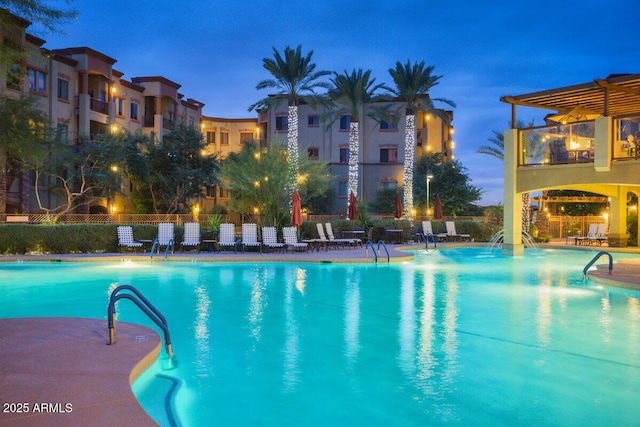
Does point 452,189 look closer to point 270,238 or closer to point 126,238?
point 270,238

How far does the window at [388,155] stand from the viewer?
45.3 metres

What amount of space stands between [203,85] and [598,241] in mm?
60796

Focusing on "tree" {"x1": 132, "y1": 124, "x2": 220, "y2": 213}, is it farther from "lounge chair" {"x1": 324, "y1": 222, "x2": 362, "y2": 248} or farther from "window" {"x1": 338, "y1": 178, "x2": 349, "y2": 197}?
"lounge chair" {"x1": 324, "y1": 222, "x2": 362, "y2": 248}

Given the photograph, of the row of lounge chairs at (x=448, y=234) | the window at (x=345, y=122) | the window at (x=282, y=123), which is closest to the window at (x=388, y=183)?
the window at (x=345, y=122)

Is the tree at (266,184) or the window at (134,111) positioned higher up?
the window at (134,111)

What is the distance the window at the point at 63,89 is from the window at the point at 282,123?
652 inches

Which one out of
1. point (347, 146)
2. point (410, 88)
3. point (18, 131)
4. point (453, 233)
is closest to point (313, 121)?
point (347, 146)

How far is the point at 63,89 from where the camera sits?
34.0 meters

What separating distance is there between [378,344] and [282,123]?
1539 inches

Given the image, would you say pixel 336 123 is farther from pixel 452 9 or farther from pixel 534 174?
pixel 534 174

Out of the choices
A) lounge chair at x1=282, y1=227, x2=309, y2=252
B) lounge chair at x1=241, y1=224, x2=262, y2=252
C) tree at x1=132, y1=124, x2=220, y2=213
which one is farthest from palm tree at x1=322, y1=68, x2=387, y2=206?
lounge chair at x1=241, y1=224, x2=262, y2=252

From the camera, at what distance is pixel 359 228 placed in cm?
2977

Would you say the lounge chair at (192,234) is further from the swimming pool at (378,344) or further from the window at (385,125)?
the window at (385,125)

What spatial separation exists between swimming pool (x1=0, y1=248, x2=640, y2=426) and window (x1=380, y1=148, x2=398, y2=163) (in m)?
29.2
